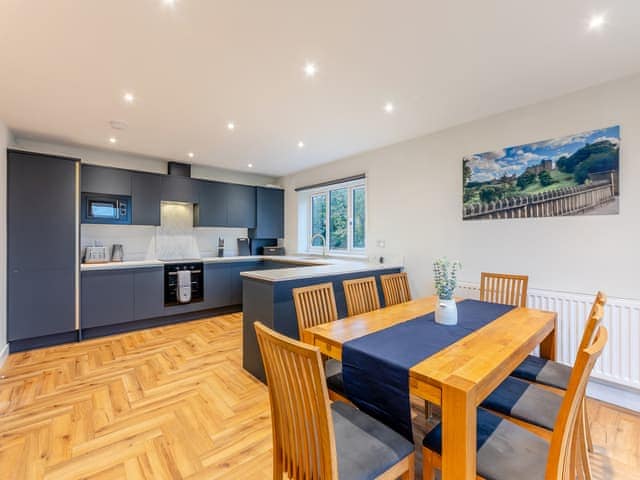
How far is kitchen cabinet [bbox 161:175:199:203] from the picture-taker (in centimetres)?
442

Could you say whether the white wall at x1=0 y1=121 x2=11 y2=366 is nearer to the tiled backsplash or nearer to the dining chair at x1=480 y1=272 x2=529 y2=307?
the tiled backsplash

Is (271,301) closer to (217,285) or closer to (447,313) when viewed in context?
(447,313)

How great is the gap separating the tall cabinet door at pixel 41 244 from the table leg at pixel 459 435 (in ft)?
13.3

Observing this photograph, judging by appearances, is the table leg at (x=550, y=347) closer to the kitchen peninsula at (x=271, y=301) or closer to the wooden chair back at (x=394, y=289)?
the wooden chair back at (x=394, y=289)

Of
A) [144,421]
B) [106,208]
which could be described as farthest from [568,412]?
[106,208]

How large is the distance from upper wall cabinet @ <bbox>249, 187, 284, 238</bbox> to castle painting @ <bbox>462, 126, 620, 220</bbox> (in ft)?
11.0

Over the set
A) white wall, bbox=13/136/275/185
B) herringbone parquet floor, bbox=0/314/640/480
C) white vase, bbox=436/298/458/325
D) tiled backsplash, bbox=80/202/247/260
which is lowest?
herringbone parquet floor, bbox=0/314/640/480

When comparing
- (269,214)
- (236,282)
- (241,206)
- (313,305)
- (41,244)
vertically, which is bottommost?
(236,282)

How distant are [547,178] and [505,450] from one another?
233 cm

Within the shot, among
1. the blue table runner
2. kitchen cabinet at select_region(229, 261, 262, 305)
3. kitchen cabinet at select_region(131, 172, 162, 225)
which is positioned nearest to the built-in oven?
kitchen cabinet at select_region(229, 261, 262, 305)

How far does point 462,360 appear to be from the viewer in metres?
1.28

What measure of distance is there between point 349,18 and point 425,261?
255 centimetres

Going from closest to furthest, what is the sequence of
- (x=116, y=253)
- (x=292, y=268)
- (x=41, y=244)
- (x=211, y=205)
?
1. (x=41, y=244)
2. (x=292, y=268)
3. (x=116, y=253)
4. (x=211, y=205)

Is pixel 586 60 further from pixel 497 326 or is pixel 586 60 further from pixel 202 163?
pixel 202 163
